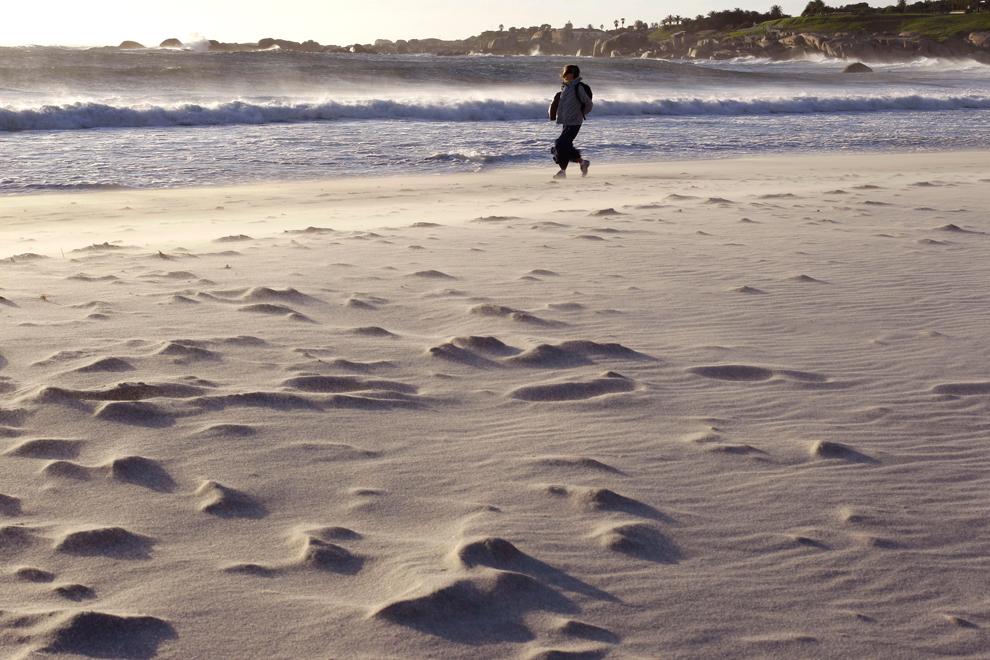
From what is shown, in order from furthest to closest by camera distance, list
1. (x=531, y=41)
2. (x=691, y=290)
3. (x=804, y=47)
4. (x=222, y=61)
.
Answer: (x=531, y=41), (x=804, y=47), (x=222, y=61), (x=691, y=290)

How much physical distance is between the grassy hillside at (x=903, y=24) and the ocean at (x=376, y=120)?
54.9 meters

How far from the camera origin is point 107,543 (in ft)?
7.54

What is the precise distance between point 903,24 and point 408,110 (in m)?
85.1

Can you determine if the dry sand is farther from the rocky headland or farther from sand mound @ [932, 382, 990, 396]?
the rocky headland

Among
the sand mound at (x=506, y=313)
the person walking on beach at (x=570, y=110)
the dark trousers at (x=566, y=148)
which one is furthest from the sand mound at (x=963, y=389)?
the dark trousers at (x=566, y=148)

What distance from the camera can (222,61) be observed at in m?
36.9

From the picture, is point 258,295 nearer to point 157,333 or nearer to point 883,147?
point 157,333

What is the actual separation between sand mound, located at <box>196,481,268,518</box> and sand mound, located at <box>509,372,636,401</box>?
4.16 ft

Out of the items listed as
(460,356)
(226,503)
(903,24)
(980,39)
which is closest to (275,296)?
(460,356)

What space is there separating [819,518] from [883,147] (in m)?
16.3

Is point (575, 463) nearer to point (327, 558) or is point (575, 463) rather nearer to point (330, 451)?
point (330, 451)

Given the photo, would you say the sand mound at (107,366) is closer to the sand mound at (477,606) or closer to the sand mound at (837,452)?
the sand mound at (477,606)

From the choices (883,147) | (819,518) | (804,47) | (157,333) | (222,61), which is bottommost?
(819,518)

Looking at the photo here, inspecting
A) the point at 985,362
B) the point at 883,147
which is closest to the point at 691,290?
the point at 985,362
